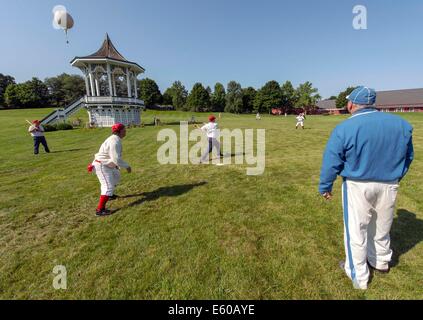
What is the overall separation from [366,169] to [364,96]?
2.86 ft

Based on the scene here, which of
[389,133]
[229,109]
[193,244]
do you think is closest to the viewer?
[389,133]

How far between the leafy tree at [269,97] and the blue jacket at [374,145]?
8768cm

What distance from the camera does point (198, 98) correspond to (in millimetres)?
84750

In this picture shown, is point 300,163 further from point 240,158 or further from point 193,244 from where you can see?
point 193,244

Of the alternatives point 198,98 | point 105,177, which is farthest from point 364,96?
point 198,98

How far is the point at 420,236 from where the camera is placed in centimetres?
373

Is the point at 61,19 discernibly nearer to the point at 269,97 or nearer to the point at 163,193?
the point at 163,193

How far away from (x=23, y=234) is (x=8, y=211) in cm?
163

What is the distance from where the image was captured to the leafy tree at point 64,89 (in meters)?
91.8

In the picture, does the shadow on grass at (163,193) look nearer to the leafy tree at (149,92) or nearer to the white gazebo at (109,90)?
the white gazebo at (109,90)

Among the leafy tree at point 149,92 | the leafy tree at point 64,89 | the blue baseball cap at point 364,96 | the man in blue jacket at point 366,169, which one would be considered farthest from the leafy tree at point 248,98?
the man in blue jacket at point 366,169
